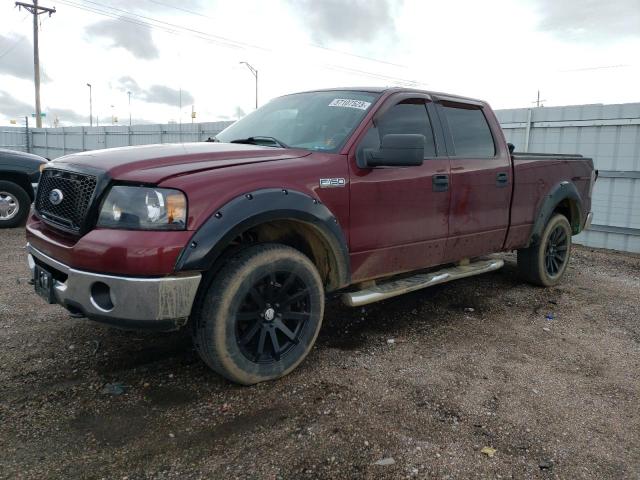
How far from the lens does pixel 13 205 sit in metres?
8.08

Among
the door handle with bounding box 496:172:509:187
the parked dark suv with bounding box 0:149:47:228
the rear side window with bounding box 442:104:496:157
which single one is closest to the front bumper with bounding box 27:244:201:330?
the rear side window with bounding box 442:104:496:157

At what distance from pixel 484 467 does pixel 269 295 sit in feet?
4.80

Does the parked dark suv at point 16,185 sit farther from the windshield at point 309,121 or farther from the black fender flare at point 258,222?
the black fender flare at point 258,222

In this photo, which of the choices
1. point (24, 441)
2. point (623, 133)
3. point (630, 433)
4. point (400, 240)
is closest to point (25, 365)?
point (24, 441)

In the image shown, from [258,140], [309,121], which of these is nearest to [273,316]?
[258,140]

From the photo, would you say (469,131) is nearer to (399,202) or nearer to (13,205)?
(399,202)

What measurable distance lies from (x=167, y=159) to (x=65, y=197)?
0.66 metres

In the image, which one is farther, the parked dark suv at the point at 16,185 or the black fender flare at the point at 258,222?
the parked dark suv at the point at 16,185

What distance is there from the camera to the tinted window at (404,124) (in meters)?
3.60

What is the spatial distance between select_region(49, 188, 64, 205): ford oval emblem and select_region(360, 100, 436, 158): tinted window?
191 centimetres

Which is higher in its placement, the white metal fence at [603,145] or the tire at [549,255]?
the white metal fence at [603,145]

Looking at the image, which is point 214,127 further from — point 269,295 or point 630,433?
point 630,433

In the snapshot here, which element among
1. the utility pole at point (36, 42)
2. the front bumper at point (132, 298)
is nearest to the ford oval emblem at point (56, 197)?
the front bumper at point (132, 298)

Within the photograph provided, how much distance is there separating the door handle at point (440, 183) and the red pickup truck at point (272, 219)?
0.01 meters
